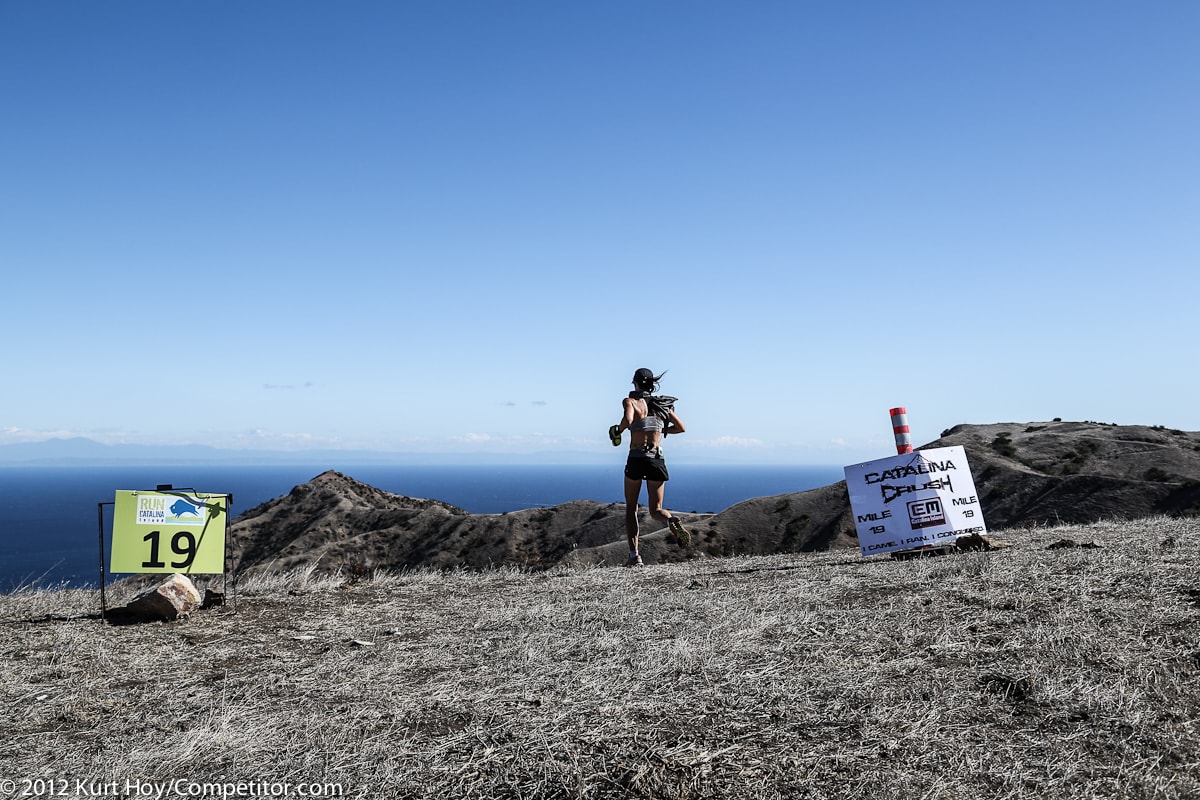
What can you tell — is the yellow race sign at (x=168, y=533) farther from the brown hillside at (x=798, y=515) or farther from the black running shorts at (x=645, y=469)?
the brown hillside at (x=798, y=515)

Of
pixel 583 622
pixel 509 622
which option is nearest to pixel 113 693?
pixel 509 622

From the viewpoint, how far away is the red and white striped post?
9984 mm

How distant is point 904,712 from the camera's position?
3789mm

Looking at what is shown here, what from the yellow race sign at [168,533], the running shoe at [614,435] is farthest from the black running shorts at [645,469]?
the yellow race sign at [168,533]

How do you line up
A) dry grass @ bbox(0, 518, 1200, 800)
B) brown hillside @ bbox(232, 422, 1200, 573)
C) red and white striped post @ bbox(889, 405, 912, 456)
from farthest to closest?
brown hillside @ bbox(232, 422, 1200, 573) → red and white striped post @ bbox(889, 405, 912, 456) → dry grass @ bbox(0, 518, 1200, 800)

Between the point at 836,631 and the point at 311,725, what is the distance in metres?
3.41

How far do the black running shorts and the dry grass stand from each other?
3.35 metres

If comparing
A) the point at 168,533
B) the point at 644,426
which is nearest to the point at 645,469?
the point at 644,426

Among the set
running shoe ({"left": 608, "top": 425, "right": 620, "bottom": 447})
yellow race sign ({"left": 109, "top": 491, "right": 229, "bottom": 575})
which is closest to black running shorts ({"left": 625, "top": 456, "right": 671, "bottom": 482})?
running shoe ({"left": 608, "top": 425, "right": 620, "bottom": 447})

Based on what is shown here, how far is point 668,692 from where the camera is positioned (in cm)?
423

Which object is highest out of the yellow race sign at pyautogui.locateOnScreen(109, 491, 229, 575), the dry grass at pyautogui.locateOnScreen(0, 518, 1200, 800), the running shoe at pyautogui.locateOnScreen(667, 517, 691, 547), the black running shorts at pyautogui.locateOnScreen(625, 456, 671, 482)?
the black running shorts at pyautogui.locateOnScreen(625, 456, 671, 482)

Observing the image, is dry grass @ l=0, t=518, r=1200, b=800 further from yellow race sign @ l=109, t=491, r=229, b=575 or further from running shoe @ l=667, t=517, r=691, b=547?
running shoe @ l=667, t=517, r=691, b=547

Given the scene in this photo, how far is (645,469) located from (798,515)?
101ft

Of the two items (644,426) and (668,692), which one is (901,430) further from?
(668,692)
